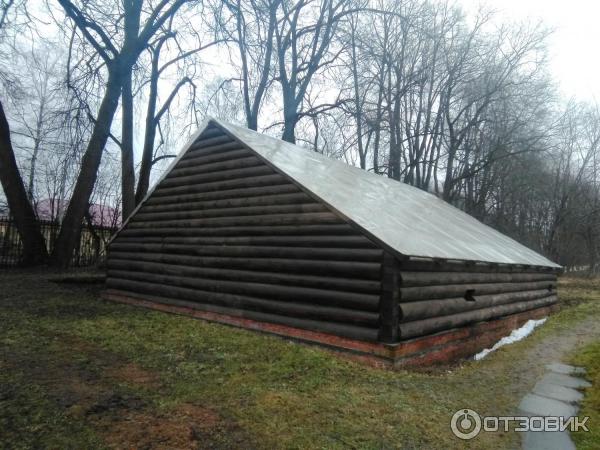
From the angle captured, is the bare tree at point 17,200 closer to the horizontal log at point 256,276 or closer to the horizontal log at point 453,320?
the horizontal log at point 256,276

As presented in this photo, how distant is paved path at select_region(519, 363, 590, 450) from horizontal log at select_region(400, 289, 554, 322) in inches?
69.1

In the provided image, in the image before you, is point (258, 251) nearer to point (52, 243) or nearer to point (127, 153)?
point (127, 153)

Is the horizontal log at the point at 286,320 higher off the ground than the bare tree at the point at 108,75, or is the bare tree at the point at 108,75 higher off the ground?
the bare tree at the point at 108,75

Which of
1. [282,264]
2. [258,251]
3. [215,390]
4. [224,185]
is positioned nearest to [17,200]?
[224,185]

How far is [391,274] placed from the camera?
6.43 metres

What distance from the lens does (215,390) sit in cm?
493

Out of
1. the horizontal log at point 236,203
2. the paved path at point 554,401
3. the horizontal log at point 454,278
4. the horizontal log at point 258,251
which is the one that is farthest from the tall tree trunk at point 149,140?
the paved path at point 554,401

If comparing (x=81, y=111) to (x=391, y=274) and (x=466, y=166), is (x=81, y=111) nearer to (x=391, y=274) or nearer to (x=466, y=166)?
(x=391, y=274)

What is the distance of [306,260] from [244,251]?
5.42 feet

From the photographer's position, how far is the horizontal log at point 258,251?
22.5ft

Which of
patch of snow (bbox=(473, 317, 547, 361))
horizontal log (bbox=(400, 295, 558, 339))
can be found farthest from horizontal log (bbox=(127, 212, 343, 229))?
patch of snow (bbox=(473, 317, 547, 361))

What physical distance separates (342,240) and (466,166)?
2492 centimetres

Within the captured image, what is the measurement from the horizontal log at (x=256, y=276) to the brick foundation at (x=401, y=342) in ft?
2.58

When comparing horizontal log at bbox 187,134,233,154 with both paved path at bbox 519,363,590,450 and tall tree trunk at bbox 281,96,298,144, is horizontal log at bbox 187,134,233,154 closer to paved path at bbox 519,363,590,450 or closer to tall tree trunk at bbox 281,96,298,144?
paved path at bbox 519,363,590,450
